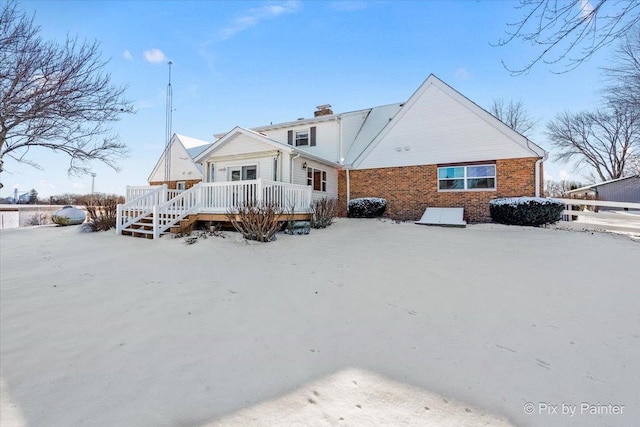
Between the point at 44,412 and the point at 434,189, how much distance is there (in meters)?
14.2

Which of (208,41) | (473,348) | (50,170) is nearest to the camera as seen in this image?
(473,348)

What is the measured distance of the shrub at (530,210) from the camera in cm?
1113

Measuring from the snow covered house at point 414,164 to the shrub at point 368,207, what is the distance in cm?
53

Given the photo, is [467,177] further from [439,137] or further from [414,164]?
[414,164]

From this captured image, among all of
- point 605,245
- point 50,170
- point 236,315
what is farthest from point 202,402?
point 50,170

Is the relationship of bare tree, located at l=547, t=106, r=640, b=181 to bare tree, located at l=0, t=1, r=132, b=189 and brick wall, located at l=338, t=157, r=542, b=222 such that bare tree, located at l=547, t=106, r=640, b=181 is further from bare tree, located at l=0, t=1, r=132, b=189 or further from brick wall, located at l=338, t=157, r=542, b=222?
bare tree, located at l=0, t=1, r=132, b=189

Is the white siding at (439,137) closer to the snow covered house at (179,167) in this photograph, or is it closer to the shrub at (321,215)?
the shrub at (321,215)

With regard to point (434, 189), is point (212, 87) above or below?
above

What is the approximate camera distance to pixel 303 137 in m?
18.1

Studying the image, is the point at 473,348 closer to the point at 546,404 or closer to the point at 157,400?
the point at 546,404

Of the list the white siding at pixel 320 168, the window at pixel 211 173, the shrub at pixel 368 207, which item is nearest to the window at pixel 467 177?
the shrub at pixel 368 207

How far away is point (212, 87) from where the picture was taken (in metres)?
14.0

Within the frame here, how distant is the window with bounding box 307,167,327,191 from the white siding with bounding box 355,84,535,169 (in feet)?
8.22

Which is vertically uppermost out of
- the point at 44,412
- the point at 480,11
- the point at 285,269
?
the point at 480,11
